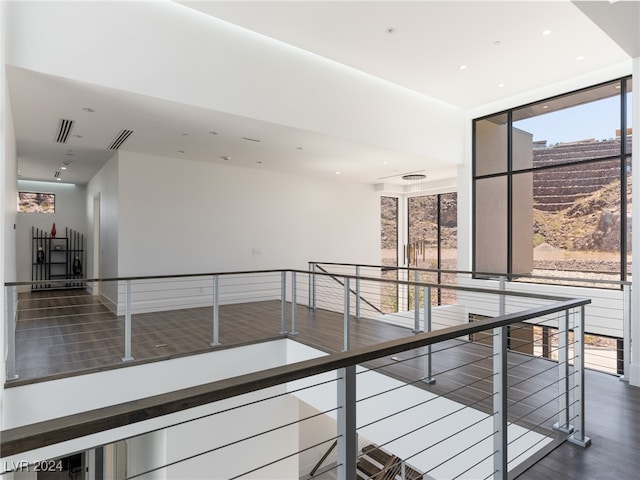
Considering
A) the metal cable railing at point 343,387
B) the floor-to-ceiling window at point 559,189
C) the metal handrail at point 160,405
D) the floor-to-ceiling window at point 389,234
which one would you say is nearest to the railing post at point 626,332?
the metal cable railing at point 343,387

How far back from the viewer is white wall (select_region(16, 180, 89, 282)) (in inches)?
356

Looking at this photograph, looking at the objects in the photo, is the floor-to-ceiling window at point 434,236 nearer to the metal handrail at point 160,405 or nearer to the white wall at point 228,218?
the white wall at point 228,218

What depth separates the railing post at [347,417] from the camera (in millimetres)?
1282

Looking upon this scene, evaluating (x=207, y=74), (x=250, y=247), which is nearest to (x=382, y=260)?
(x=250, y=247)

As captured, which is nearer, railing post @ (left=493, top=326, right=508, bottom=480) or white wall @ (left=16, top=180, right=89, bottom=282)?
railing post @ (left=493, top=326, right=508, bottom=480)

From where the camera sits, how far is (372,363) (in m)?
3.80

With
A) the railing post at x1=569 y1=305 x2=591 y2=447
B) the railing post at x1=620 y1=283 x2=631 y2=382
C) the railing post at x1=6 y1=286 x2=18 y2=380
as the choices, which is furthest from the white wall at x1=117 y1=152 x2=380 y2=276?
the railing post at x1=569 y1=305 x2=591 y2=447

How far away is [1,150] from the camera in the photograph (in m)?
3.05

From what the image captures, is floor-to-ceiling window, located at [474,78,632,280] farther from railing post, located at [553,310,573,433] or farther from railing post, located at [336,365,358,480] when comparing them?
railing post, located at [336,365,358,480]

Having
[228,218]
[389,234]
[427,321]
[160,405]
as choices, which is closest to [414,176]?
[389,234]

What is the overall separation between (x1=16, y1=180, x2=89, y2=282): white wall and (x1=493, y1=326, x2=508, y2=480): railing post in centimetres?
1020

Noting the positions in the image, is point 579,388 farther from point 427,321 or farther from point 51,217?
point 51,217

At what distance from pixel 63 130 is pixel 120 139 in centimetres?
68

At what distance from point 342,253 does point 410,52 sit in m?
5.10
